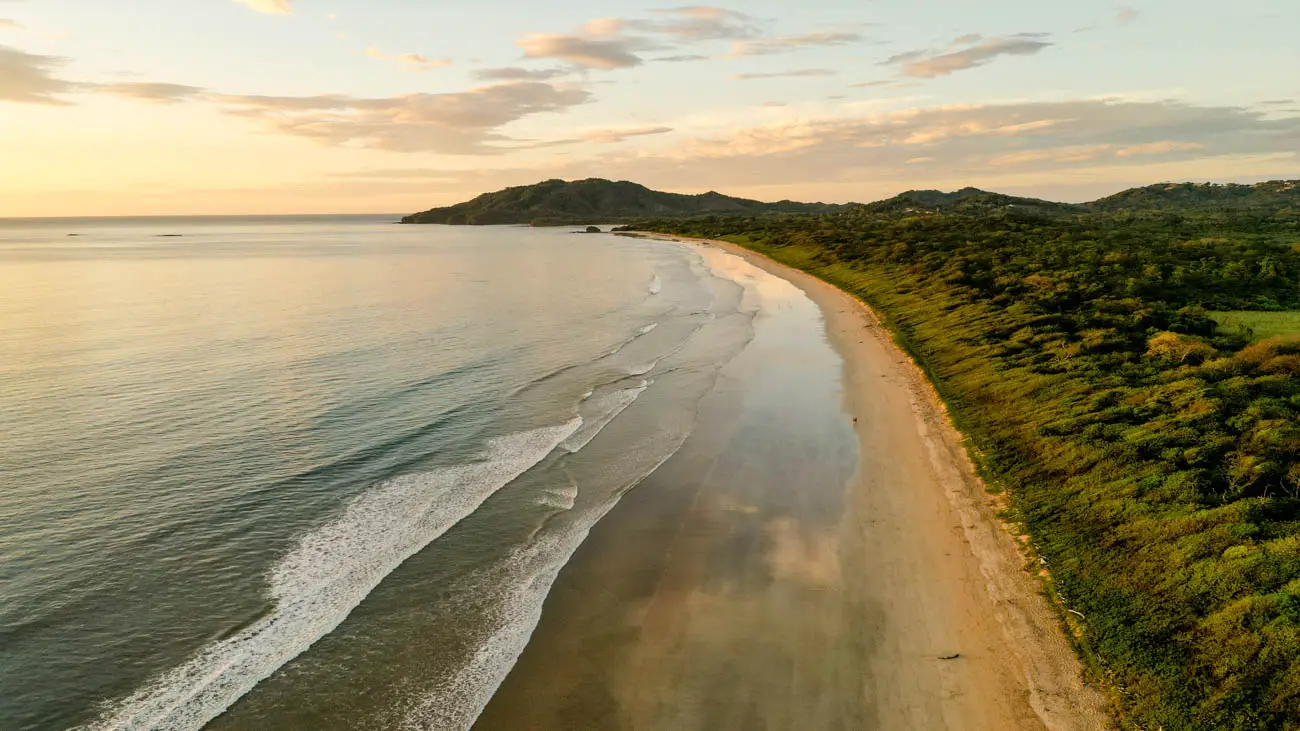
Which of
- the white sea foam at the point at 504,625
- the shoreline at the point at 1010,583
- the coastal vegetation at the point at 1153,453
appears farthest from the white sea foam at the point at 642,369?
the white sea foam at the point at 504,625

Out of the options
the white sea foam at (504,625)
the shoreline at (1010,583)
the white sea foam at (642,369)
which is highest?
the white sea foam at (642,369)

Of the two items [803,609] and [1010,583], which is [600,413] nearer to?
[803,609]

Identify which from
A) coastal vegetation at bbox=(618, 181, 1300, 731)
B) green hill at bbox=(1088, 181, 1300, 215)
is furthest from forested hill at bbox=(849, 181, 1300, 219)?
coastal vegetation at bbox=(618, 181, 1300, 731)

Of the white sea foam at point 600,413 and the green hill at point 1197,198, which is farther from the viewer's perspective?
the green hill at point 1197,198

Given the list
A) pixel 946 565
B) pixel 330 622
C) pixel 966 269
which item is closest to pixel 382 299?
pixel 966 269

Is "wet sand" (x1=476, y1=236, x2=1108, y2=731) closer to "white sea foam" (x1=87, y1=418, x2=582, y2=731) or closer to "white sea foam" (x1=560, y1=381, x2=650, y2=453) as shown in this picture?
"white sea foam" (x1=560, y1=381, x2=650, y2=453)

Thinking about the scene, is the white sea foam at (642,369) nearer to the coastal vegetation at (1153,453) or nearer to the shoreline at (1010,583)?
the shoreline at (1010,583)

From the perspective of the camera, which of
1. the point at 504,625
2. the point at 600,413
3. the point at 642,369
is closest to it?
the point at 504,625

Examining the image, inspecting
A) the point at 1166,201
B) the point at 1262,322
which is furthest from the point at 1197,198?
the point at 1262,322
